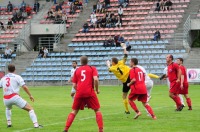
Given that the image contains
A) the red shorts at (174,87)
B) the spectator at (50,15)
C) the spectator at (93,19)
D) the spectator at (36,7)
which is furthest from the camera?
the spectator at (36,7)

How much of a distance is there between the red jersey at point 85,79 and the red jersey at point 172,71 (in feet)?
24.8

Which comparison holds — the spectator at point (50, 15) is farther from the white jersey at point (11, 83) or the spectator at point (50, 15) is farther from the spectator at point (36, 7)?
the white jersey at point (11, 83)

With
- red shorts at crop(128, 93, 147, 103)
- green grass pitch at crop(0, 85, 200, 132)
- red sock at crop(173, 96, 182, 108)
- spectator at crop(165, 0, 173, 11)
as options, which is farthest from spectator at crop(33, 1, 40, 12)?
red shorts at crop(128, 93, 147, 103)

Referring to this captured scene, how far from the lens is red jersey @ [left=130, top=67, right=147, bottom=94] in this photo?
2028 cm

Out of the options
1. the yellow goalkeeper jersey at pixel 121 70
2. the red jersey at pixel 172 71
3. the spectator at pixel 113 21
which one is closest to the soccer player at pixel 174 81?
the red jersey at pixel 172 71

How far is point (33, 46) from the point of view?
61.8 m

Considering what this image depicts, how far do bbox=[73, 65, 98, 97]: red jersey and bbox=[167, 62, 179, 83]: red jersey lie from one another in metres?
7.56

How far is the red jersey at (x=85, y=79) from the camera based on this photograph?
1619cm

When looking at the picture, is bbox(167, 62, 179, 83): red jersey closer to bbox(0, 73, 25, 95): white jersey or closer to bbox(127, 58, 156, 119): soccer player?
bbox(127, 58, 156, 119): soccer player

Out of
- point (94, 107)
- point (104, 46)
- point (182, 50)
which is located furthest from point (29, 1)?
point (94, 107)

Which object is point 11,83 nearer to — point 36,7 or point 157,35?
point 157,35

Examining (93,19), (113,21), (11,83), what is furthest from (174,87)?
(93,19)

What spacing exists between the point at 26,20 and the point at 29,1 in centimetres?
447

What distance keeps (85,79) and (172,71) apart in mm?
7811
